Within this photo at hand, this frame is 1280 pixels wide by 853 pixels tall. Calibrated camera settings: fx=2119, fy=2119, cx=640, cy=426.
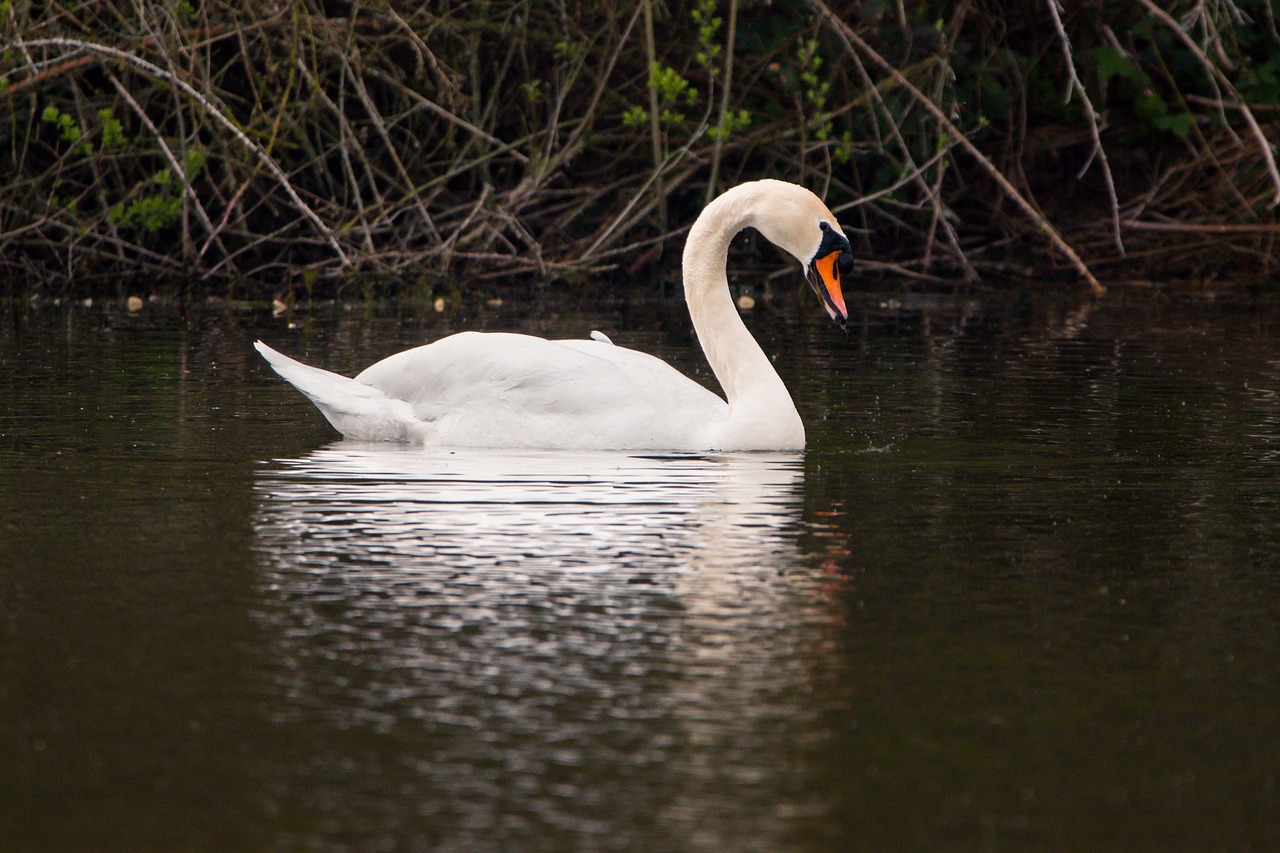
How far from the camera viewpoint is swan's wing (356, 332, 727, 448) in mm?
7676

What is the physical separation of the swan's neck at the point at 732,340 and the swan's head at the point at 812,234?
16 centimetres

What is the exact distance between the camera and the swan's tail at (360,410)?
813 cm

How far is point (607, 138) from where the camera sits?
16.0 m

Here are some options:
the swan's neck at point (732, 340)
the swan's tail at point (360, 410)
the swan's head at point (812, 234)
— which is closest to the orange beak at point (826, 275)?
the swan's head at point (812, 234)

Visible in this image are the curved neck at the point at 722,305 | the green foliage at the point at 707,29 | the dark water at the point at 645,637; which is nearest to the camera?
the dark water at the point at 645,637

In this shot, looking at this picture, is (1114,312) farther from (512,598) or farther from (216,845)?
(216,845)

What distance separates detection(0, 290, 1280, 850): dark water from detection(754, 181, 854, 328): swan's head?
0.61 metres

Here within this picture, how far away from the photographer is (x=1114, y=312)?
14.3m

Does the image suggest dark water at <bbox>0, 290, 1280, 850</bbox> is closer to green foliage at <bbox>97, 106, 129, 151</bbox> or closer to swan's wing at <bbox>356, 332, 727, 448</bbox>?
swan's wing at <bbox>356, 332, 727, 448</bbox>

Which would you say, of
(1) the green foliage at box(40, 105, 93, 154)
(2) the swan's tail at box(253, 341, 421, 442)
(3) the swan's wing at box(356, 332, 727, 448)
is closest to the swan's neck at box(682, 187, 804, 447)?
(3) the swan's wing at box(356, 332, 727, 448)

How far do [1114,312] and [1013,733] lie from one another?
35.6 ft

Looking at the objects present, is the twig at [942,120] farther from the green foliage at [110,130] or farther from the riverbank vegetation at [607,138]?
the green foliage at [110,130]

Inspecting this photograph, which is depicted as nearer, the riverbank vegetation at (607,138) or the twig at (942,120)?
the twig at (942,120)

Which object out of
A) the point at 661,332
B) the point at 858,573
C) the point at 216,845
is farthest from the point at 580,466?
the point at 661,332
